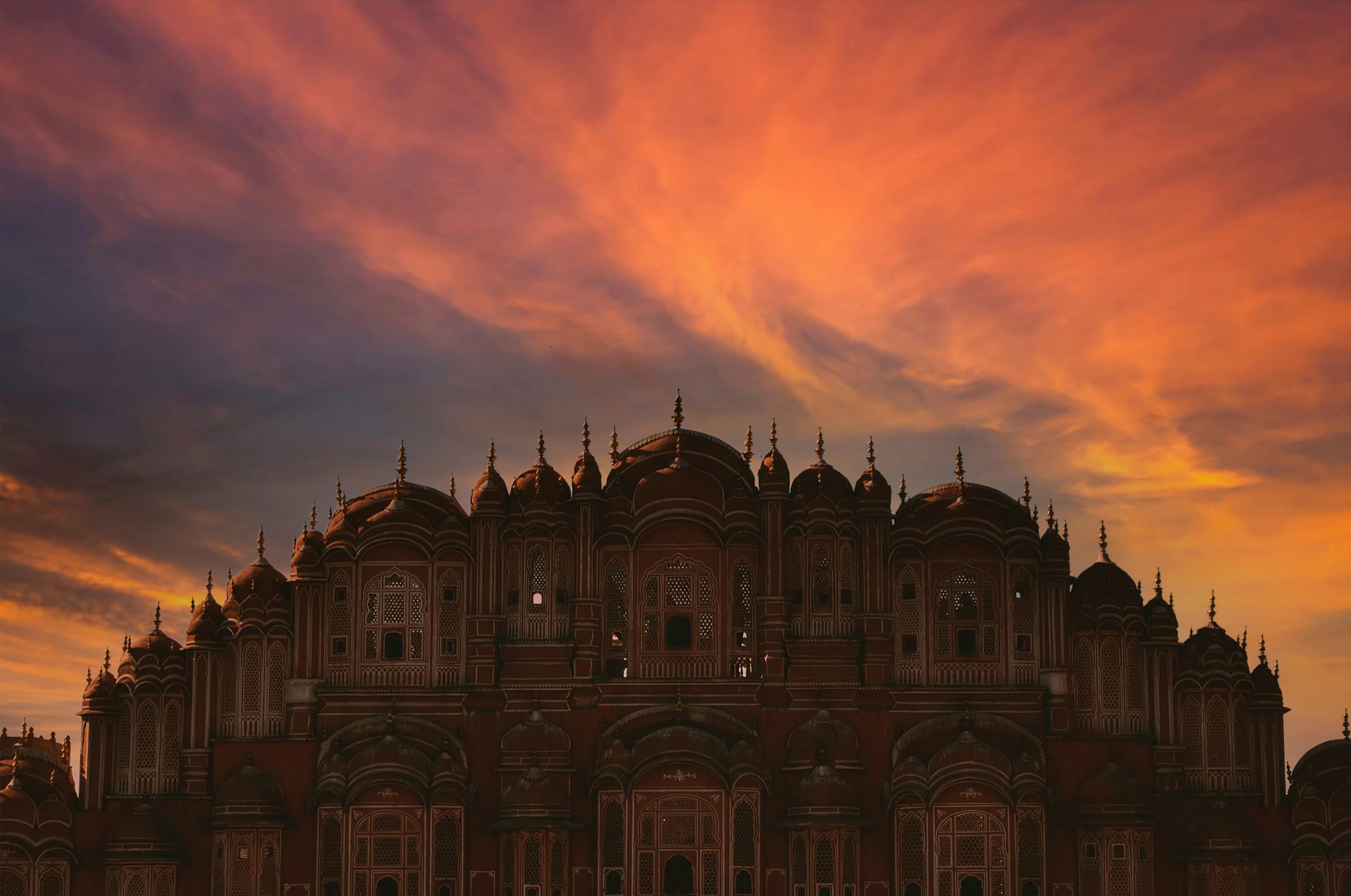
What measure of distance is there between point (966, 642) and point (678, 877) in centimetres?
938

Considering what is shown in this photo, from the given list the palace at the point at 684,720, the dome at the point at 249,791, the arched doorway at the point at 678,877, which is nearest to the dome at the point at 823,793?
the palace at the point at 684,720

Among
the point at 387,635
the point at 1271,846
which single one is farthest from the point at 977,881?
the point at 387,635

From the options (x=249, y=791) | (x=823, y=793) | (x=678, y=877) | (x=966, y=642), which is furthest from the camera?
(x=966, y=642)

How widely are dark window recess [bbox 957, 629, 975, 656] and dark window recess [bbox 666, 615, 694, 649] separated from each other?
22.1 ft

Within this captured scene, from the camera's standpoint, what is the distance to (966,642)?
5134 centimetres

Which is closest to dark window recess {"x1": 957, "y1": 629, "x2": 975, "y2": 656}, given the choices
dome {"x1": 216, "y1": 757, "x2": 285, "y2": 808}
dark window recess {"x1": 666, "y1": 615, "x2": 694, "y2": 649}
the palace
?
the palace

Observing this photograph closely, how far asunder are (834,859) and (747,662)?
5.52m

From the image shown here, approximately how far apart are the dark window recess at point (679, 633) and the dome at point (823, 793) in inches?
185

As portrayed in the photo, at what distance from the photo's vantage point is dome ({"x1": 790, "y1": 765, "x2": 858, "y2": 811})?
48.8 m

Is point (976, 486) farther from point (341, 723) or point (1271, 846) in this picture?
point (341, 723)

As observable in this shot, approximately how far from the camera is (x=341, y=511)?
5288cm

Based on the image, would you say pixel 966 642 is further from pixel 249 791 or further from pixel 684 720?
pixel 249 791

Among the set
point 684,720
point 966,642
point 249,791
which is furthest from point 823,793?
point 249,791

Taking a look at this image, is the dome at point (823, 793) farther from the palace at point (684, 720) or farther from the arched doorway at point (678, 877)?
the arched doorway at point (678, 877)
